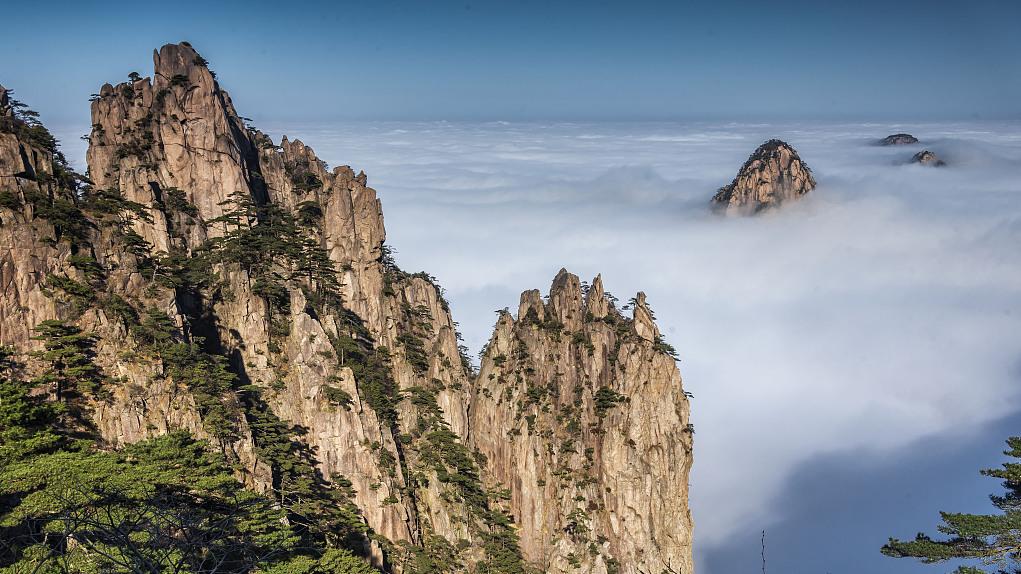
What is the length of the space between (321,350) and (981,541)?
4113 cm

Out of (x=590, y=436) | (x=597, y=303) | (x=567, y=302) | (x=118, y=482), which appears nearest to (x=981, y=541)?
(x=118, y=482)

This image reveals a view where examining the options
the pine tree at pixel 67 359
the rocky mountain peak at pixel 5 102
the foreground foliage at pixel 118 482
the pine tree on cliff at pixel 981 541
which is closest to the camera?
the pine tree on cliff at pixel 981 541

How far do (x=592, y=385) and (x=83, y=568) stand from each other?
148 feet

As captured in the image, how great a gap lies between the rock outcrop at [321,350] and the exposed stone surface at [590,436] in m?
0.18

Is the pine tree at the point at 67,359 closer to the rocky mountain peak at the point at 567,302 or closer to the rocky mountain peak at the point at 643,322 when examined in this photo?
the rocky mountain peak at the point at 567,302

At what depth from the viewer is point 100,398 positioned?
120 feet

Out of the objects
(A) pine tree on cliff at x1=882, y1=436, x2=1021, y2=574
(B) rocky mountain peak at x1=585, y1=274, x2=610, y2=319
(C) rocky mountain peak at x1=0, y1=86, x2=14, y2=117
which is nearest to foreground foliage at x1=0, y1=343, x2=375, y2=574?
(C) rocky mountain peak at x1=0, y1=86, x2=14, y2=117

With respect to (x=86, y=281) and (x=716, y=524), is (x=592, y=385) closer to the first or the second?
(x=86, y=281)

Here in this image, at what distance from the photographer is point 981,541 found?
2164cm

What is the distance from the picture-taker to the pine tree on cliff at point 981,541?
2092 cm

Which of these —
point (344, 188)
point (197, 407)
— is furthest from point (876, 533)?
point (197, 407)

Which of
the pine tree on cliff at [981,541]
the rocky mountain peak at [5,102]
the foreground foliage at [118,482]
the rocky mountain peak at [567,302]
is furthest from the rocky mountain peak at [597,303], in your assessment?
the rocky mountain peak at [5,102]

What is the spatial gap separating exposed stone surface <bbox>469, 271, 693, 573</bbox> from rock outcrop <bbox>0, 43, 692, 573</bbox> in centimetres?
18

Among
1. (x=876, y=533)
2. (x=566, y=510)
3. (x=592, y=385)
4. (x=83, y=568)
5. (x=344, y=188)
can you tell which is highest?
(x=344, y=188)
